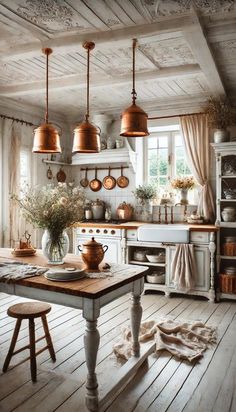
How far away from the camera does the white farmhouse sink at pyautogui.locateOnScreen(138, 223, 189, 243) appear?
16.2 ft

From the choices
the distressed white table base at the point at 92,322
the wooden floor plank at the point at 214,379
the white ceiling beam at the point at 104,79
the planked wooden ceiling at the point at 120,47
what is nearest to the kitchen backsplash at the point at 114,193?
the planked wooden ceiling at the point at 120,47

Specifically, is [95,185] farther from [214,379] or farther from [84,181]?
[214,379]

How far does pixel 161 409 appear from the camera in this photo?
7.98 ft

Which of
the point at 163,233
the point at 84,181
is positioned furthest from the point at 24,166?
the point at 163,233

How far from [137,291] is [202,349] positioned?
1.00 metres

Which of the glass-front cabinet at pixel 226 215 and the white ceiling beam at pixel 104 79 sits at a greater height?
the white ceiling beam at pixel 104 79

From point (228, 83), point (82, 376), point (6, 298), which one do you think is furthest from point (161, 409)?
point (228, 83)

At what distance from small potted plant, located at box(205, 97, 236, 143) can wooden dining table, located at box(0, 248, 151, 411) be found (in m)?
2.88

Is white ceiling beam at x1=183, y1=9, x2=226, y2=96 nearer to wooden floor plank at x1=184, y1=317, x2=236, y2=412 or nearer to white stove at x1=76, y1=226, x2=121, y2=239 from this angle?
white stove at x1=76, y1=226, x2=121, y2=239

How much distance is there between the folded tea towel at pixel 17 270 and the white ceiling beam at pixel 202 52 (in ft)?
7.57

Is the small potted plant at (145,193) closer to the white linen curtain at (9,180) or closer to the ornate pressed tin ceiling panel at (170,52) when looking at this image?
the white linen curtain at (9,180)

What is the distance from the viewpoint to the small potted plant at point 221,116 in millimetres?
5051

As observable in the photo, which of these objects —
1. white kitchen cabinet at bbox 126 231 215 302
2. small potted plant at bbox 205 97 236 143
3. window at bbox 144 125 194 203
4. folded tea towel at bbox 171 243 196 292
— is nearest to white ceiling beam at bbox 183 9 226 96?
small potted plant at bbox 205 97 236 143

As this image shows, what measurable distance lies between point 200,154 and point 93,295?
3759mm
